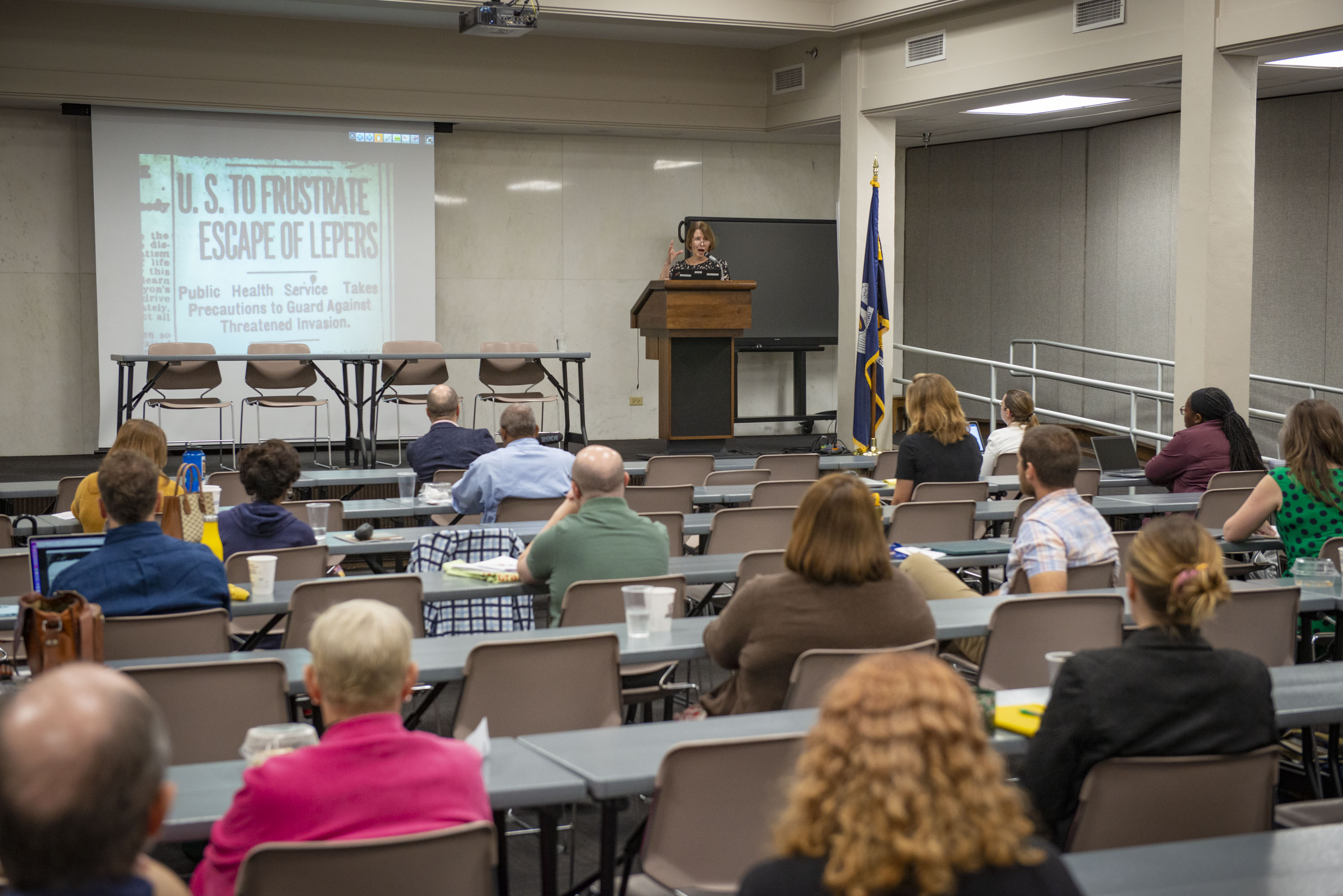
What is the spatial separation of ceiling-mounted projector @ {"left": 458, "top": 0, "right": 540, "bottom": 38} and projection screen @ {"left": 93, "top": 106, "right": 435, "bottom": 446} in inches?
111

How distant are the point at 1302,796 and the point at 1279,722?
1353mm

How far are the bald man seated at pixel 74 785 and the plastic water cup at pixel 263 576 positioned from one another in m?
2.79

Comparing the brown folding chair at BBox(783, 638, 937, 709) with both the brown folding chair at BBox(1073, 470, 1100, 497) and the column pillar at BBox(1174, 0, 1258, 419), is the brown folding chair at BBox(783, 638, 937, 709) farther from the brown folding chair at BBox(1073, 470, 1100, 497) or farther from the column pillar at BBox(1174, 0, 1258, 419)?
the column pillar at BBox(1174, 0, 1258, 419)

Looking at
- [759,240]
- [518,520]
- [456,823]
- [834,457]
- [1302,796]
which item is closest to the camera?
[456,823]

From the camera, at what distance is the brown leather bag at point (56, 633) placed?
2.65 meters

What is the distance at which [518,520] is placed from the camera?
5.94 m

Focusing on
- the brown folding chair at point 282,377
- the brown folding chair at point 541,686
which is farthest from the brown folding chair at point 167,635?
the brown folding chair at point 282,377

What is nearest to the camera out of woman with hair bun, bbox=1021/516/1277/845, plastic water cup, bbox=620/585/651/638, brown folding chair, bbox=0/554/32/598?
woman with hair bun, bbox=1021/516/1277/845

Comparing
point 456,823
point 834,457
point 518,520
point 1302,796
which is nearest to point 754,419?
point 834,457

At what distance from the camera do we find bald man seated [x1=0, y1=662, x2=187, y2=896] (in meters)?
1.25

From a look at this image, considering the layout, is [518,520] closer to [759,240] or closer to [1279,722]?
[1279,722]

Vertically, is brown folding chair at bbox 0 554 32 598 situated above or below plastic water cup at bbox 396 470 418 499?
below

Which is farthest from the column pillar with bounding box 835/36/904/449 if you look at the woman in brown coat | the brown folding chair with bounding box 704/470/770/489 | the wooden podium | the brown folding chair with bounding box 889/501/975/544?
the woman in brown coat

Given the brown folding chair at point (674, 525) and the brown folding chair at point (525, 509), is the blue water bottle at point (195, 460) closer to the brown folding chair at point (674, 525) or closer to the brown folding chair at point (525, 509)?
the brown folding chair at point (525, 509)
